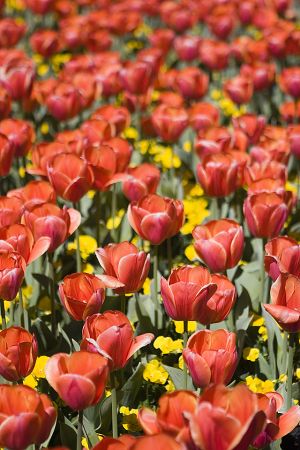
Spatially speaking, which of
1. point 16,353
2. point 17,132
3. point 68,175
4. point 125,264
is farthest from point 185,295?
point 17,132

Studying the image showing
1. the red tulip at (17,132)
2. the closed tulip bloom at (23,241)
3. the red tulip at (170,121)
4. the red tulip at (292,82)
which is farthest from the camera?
the red tulip at (292,82)

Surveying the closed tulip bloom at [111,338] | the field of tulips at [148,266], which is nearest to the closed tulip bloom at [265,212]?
the field of tulips at [148,266]

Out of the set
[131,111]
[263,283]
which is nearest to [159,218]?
[263,283]

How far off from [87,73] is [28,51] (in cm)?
248

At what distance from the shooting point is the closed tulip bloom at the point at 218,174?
3348mm

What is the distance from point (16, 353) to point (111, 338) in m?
0.27

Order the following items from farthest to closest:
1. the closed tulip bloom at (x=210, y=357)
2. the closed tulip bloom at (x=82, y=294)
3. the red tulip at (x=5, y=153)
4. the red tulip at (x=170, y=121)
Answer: the red tulip at (x=170, y=121)
the red tulip at (x=5, y=153)
the closed tulip bloom at (x=82, y=294)
the closed tulip bloom at (x=210, y=357)

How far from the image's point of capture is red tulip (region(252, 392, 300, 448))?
2.04 m

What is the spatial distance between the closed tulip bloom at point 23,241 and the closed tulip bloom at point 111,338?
513mm

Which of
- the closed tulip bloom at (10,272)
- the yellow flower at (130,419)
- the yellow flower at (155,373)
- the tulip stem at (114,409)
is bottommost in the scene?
the yellow flower at (130,419)

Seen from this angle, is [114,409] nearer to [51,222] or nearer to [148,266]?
[148,266]

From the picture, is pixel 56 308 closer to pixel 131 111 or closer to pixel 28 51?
pixel 131 111

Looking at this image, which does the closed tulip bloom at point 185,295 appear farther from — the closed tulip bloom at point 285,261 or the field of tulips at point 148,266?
the closed tulip bloom at point 285,261

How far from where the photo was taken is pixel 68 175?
10.6ft
